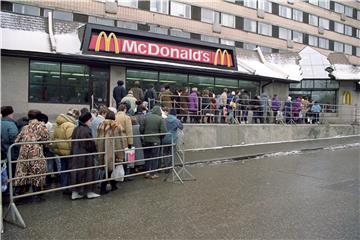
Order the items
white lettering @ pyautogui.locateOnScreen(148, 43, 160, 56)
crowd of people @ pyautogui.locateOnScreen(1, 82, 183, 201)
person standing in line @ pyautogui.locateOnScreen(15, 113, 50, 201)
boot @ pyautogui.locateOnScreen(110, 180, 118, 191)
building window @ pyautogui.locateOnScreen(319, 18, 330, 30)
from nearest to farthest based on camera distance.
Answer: person standing in line @ pyautogui.locateOnScreen(15, 113, 50, 201) < crowd of people @ pyautogui.locateOnScreen(1, 82, 183, 201) < boot @ pyautogui.locateOnScreen(110, 180, 118, 191) < white lettering @ pyautogui.locateOnScreen(148, 43, 160, 56) < building window @ pyautogui.locateOnScreen(319, 18, 330, 30)

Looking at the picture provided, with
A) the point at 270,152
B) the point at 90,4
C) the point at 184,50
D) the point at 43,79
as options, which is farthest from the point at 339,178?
the point at 90,4

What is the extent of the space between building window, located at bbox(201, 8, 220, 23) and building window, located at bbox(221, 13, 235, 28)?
27.5 inches

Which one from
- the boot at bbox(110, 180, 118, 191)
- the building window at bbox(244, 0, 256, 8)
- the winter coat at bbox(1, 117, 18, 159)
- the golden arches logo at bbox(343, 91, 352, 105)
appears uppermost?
the building window at bbox(244, 0, 256, 8)

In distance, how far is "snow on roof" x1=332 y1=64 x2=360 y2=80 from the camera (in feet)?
82.5

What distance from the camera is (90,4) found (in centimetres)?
2753

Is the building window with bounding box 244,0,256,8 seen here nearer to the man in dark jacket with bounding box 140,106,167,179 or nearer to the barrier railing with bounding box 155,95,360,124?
the barrier railing with bounding box 155,95,360,124

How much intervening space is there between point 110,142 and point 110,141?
0.07 feet

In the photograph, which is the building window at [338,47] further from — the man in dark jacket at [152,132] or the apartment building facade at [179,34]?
the man in dark jacket at [152,132]

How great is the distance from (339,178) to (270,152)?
4541 millimetres

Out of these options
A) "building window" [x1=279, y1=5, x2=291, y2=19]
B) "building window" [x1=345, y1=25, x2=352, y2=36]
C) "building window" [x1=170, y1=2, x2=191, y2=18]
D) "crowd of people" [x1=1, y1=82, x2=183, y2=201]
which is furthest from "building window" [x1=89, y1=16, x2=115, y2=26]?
"building window" [x1=345, y1=25, x2=352, y2=36]

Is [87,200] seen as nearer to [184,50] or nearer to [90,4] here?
[184,50]

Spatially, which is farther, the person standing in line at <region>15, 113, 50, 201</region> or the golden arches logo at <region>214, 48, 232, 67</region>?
the golden arches logo at <region>214, 48, 232, 67</region>

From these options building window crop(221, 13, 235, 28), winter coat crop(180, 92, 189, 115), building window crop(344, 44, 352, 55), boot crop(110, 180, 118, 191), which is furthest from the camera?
building window crop(344, 44, 352, 55)

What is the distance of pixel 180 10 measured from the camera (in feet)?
107
